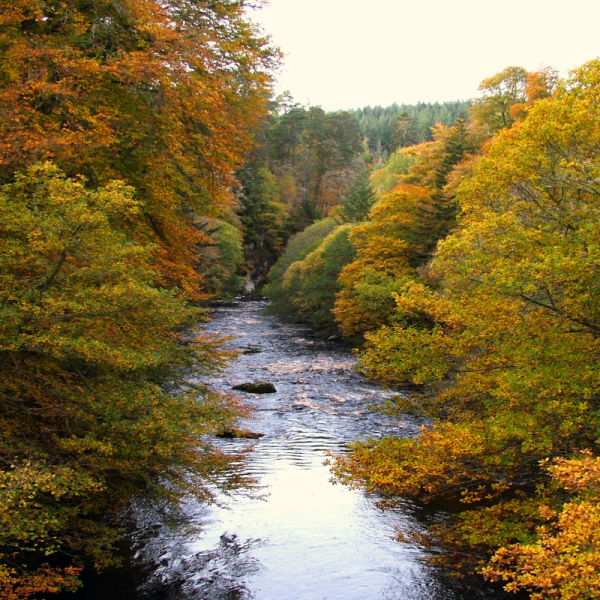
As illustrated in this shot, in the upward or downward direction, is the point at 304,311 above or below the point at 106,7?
below

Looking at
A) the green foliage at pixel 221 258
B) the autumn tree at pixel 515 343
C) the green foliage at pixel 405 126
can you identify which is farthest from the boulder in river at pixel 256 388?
the green foliage at pixel 405 126

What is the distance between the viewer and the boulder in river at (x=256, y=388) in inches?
916

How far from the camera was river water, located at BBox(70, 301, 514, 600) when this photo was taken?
8844 millimetres

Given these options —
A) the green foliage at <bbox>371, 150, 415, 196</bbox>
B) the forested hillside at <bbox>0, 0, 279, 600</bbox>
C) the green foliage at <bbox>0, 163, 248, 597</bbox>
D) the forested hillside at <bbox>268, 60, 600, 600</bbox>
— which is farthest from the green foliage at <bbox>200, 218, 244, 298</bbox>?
the green foliage at <bbox>0, 163, 248, 597</bbox>

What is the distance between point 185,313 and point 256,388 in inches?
589

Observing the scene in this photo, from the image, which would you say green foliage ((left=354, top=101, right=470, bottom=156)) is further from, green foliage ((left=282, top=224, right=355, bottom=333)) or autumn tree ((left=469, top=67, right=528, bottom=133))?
green foliage ((left=282, top=224, right=355, bottom=333))

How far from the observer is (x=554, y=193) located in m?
10.9

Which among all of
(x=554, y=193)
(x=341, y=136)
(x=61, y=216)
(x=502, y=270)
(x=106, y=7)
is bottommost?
(x=502, y=270)

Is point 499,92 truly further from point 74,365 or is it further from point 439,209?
point 74,365

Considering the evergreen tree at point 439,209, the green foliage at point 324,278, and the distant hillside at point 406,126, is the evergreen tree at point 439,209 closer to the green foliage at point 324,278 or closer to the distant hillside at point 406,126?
the green foliage at point 324,278

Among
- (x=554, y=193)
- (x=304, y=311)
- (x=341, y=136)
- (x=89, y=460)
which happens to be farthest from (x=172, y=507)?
(x=341, y=136)

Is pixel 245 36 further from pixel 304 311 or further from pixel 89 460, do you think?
pixel 304 311

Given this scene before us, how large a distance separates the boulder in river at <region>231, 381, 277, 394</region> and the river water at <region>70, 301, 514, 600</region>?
4.01 metres

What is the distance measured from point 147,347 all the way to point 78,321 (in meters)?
1.27
